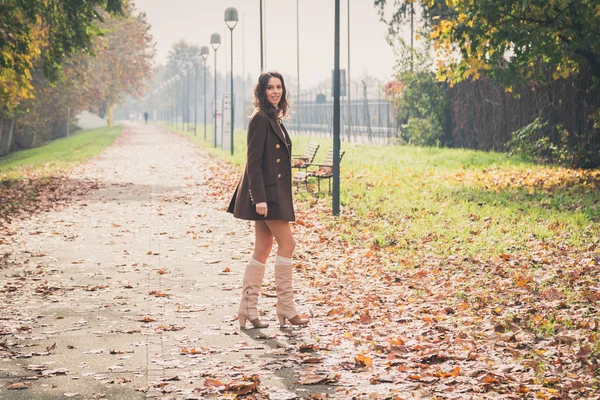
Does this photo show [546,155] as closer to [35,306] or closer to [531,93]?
[531,93]

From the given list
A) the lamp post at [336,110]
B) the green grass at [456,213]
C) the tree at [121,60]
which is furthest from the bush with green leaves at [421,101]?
the tree at [121,60]

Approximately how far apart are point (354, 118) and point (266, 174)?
183 feet

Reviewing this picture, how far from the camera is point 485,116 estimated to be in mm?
30328

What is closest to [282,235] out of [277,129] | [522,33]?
[277,129]

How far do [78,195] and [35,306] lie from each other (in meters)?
11.8

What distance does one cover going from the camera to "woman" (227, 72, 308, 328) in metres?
7.01

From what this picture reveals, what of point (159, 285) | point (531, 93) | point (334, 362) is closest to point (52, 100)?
point (531, 93)

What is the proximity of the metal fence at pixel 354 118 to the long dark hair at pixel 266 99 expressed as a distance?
32.6 m

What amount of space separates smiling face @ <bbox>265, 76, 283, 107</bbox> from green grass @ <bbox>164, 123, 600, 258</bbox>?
14.2 ft

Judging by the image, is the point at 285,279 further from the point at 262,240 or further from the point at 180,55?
the point at 180,55

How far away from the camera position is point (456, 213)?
557 inches

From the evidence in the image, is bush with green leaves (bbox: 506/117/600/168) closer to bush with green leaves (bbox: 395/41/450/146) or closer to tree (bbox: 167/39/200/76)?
bush with green leaves (bbox: 395/41/450/146)

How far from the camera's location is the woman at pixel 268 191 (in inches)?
276

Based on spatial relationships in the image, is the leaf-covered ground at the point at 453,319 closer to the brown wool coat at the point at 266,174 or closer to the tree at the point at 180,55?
the brown wool coat at the point at 266,174
